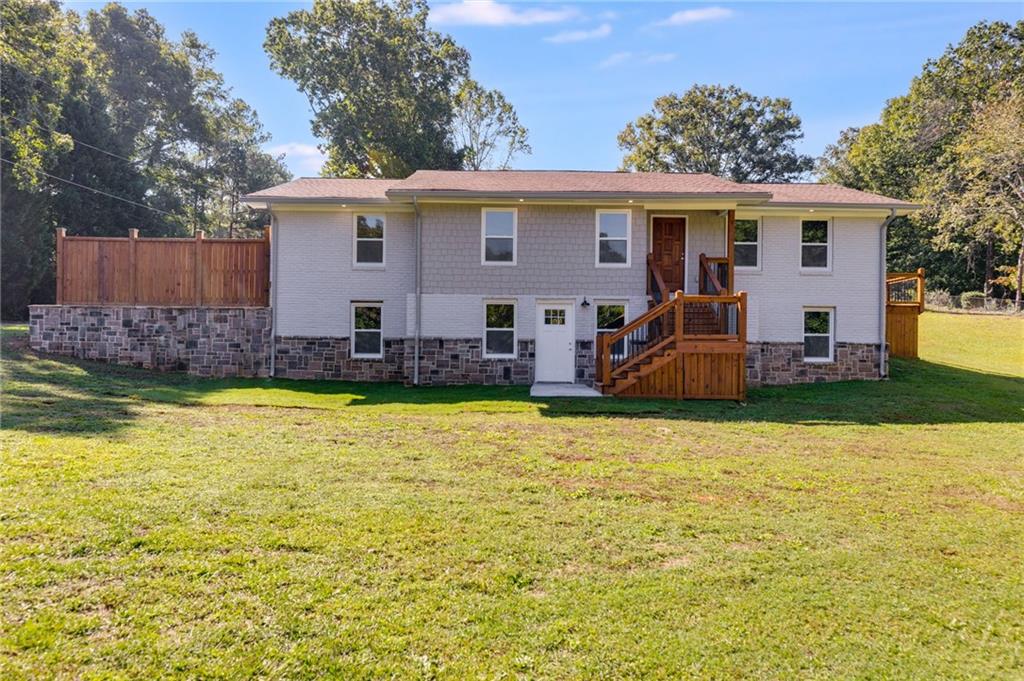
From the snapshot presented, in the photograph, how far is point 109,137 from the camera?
28.3 m

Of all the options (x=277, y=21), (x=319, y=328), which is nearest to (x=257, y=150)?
(x=277, y=21)

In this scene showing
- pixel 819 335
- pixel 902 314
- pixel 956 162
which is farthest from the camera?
pixel 956 162

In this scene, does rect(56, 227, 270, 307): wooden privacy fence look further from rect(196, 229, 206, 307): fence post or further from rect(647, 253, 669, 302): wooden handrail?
rect(647, 253, 669, 302): wooden handrail

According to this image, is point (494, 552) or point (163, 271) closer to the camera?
point (494, 552)

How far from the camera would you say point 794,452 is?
7.39 metres

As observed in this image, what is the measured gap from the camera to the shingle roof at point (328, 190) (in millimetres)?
13875

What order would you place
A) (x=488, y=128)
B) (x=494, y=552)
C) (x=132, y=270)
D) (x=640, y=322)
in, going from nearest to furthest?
(x=494, y=552) < (x=640, y=322) < (x=132, y=270) < (x=488, y=128)

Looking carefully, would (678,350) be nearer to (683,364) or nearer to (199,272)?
(683,364)

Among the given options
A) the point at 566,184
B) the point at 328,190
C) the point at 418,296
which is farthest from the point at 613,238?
the point at 328,190

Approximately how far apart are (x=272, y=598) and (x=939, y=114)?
4473 centimetres

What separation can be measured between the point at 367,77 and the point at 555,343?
2410 centimetres

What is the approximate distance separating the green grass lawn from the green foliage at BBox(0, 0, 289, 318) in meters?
15.4

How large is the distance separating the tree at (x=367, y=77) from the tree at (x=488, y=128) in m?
4.18

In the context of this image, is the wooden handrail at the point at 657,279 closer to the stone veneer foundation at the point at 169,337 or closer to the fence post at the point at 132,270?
the stone veneer foundation at the point at 169,337
